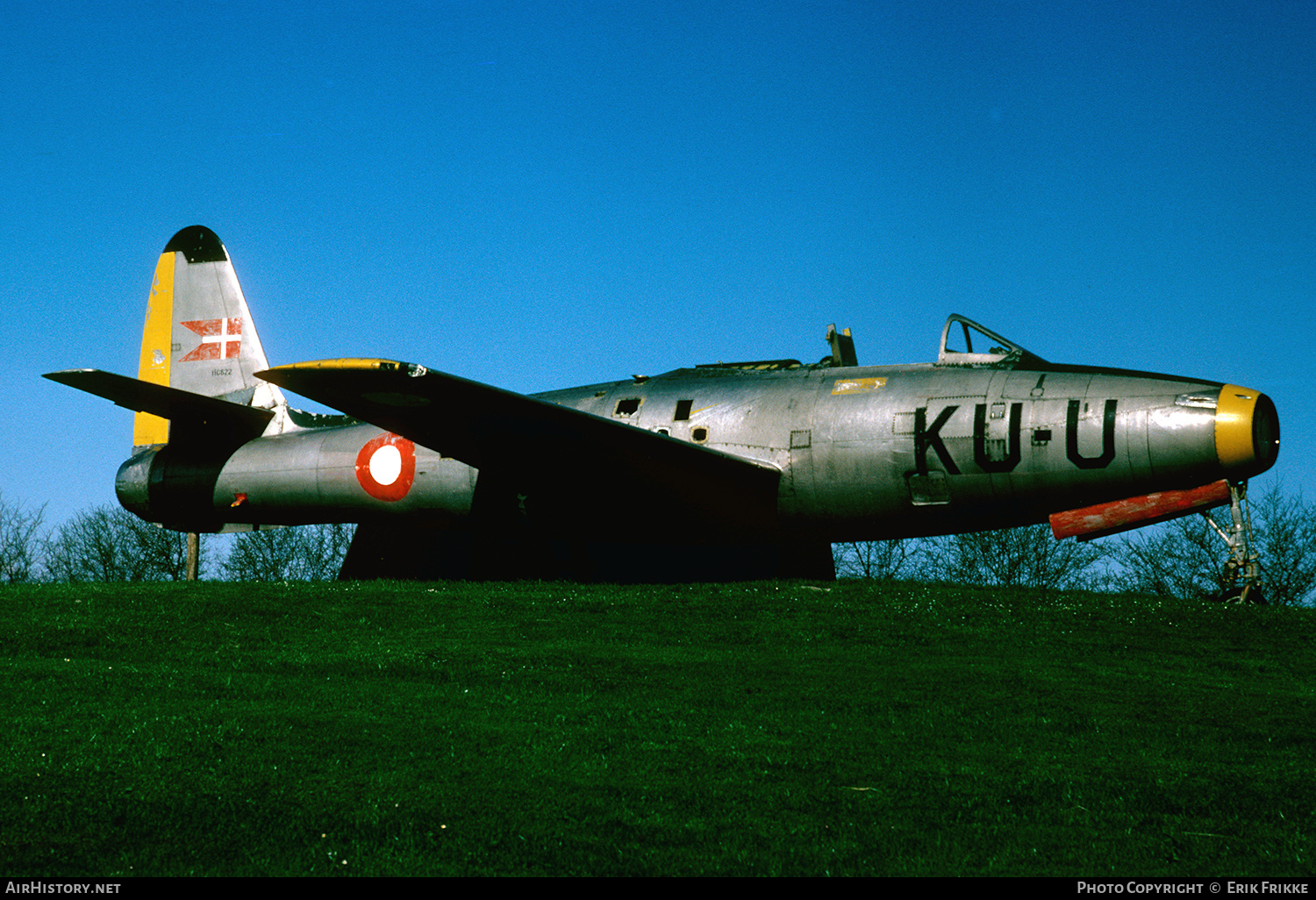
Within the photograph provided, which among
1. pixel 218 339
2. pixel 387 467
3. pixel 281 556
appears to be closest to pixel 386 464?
pixel 387 467

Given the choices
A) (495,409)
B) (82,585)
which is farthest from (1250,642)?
(82,585)

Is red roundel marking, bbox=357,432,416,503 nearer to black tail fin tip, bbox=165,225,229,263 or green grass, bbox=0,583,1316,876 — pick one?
green grass, bbox=0,583,1316,876

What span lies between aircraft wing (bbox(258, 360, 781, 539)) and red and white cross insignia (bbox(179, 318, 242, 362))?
6841 mm

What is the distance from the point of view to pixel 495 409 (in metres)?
12.8

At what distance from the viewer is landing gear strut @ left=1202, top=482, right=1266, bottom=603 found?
11305 mm

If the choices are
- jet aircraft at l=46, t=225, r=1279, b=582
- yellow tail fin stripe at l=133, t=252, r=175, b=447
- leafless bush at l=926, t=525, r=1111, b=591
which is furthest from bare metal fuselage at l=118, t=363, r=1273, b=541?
leafless bush at l=926, t=525, r=1111, b=591

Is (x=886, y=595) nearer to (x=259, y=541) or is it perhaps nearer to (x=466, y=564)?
(x=466, y=564)

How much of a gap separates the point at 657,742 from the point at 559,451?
7.83 meters

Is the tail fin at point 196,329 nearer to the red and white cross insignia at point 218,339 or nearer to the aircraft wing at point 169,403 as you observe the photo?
the red and white cross insignia at point 218,339

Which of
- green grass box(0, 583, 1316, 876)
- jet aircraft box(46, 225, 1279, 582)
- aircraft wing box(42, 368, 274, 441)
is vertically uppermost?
aircraft wing box(42, 368, 274, 441)

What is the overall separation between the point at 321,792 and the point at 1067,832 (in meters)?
3.50

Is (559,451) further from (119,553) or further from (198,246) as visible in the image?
(119,553)

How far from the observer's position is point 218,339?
1920cm

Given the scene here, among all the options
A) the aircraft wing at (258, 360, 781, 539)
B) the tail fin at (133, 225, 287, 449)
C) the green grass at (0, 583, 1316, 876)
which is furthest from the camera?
the tail fin at (133, 225, 287, 449)
